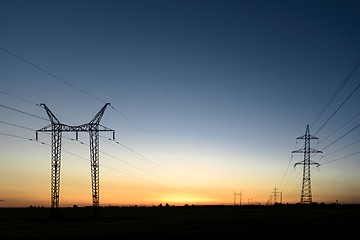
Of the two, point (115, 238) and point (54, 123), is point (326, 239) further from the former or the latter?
point (54, 123)

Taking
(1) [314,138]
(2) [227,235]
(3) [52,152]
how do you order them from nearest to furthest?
(2) [227,235] < (3) [52,152] < (1) [314,138]

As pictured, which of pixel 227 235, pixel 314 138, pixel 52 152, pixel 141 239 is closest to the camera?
pixel 141 239

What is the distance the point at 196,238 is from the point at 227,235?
4.00 m

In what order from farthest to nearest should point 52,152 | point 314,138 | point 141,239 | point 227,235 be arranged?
point 314,138
point 52,152
point 227,235
point 141,239

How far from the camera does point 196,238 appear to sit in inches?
1620

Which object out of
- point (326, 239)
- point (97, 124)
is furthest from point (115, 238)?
point (97, 124)

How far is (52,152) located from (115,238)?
44.7m

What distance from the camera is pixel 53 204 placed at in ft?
281

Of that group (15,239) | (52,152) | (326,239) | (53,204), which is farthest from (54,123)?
(326,239)

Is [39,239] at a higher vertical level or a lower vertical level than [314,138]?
lower

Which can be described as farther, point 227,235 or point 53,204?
point 53,204

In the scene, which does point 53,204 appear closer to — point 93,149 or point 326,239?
point 93,149

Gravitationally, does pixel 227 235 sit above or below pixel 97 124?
below

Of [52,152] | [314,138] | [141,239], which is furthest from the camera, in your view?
[314,138]
